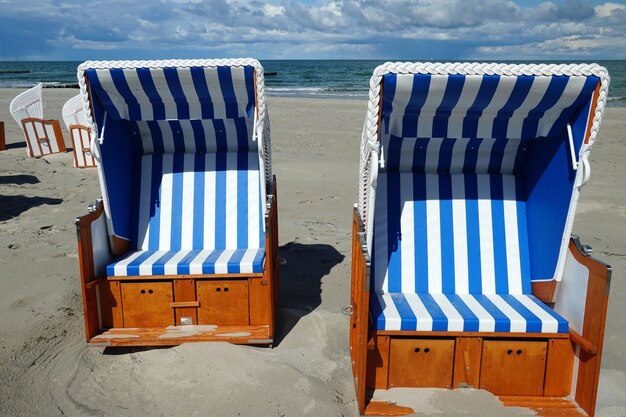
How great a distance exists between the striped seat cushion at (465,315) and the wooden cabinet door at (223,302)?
3.59 ft

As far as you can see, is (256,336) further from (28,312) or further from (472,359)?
(28,312)

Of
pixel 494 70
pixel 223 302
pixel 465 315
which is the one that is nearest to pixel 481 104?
pixel 494 70

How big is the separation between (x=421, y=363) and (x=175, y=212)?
8.78 ft

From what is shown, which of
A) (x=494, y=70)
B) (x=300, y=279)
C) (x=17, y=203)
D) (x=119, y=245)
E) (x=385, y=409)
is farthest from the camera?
(x=17, y=203)

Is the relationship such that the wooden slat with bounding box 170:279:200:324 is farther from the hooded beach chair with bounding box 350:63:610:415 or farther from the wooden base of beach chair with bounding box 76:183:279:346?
the hooded beach chair with bounding box 350:63:610:415

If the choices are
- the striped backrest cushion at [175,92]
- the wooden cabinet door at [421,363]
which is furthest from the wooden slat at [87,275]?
the wooden cabinet door at [421,363]

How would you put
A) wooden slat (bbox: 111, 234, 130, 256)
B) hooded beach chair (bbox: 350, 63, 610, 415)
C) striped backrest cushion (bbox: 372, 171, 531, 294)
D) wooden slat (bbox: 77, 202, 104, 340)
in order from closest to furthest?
1. hooded beach chair (bbox: 350, 63, 610, 415)
2. wooden slat (bbox: 77, 202, 104, 340)
3. striped backrest cushion (bbox: 372, 171, 531, 294)
4. wooden slat (bbox: 111, 234, 130, 256)

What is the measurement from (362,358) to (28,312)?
309cm

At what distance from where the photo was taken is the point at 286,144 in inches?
504

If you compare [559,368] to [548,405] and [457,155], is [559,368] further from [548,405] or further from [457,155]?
[457,155]

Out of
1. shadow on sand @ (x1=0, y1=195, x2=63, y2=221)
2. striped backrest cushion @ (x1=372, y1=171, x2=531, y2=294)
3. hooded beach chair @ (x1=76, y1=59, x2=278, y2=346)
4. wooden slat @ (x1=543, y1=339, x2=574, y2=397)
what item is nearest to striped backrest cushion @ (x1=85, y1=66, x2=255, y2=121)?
hooded beach chair @ (x1=76, y1=59, x2=278, y2=346)

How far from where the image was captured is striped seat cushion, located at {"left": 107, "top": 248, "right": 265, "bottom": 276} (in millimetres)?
4086

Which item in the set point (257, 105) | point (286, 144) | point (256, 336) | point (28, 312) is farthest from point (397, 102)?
point (286, 144)

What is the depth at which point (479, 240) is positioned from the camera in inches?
165
